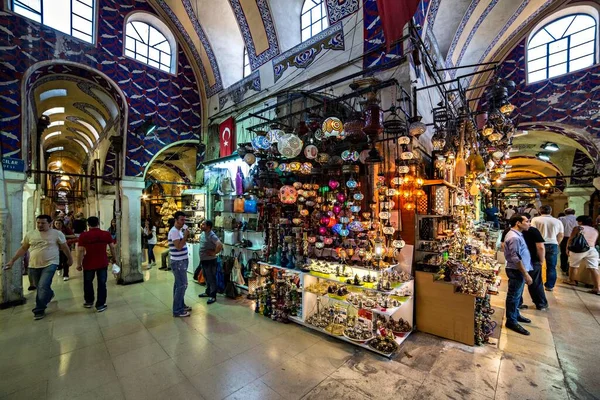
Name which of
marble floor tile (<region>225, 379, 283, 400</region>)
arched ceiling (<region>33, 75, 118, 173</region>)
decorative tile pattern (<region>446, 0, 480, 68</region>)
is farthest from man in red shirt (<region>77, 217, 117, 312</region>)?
decorative tile pattern (<region>446, 0, 480, 68</region>)

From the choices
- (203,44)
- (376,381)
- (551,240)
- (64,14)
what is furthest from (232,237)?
(551,240)

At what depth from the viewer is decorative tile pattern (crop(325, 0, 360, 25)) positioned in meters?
4.40

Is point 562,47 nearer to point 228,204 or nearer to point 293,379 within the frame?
point 228,204

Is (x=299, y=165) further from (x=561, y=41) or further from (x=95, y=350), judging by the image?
(x=561, y=41)

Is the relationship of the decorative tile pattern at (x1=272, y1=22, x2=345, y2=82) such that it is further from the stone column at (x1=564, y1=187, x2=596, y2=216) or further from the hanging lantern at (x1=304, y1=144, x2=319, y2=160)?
the stone column at (x1=564, y1=187, x2=596, y2=216)

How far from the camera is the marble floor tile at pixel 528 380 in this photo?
2.43m

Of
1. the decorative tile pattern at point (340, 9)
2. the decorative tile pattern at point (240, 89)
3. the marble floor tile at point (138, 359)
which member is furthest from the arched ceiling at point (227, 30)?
the marble floor tile at point (138, 359)

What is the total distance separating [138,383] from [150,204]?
1429 centimetres

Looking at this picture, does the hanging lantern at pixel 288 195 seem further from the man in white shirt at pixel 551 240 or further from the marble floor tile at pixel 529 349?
the man in white shirt at pixel 551 240

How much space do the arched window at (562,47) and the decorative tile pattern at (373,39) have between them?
264 inches

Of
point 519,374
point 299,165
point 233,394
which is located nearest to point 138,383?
point 233,394

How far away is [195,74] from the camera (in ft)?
25.0

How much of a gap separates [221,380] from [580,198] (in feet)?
43.8

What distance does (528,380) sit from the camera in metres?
2.63
